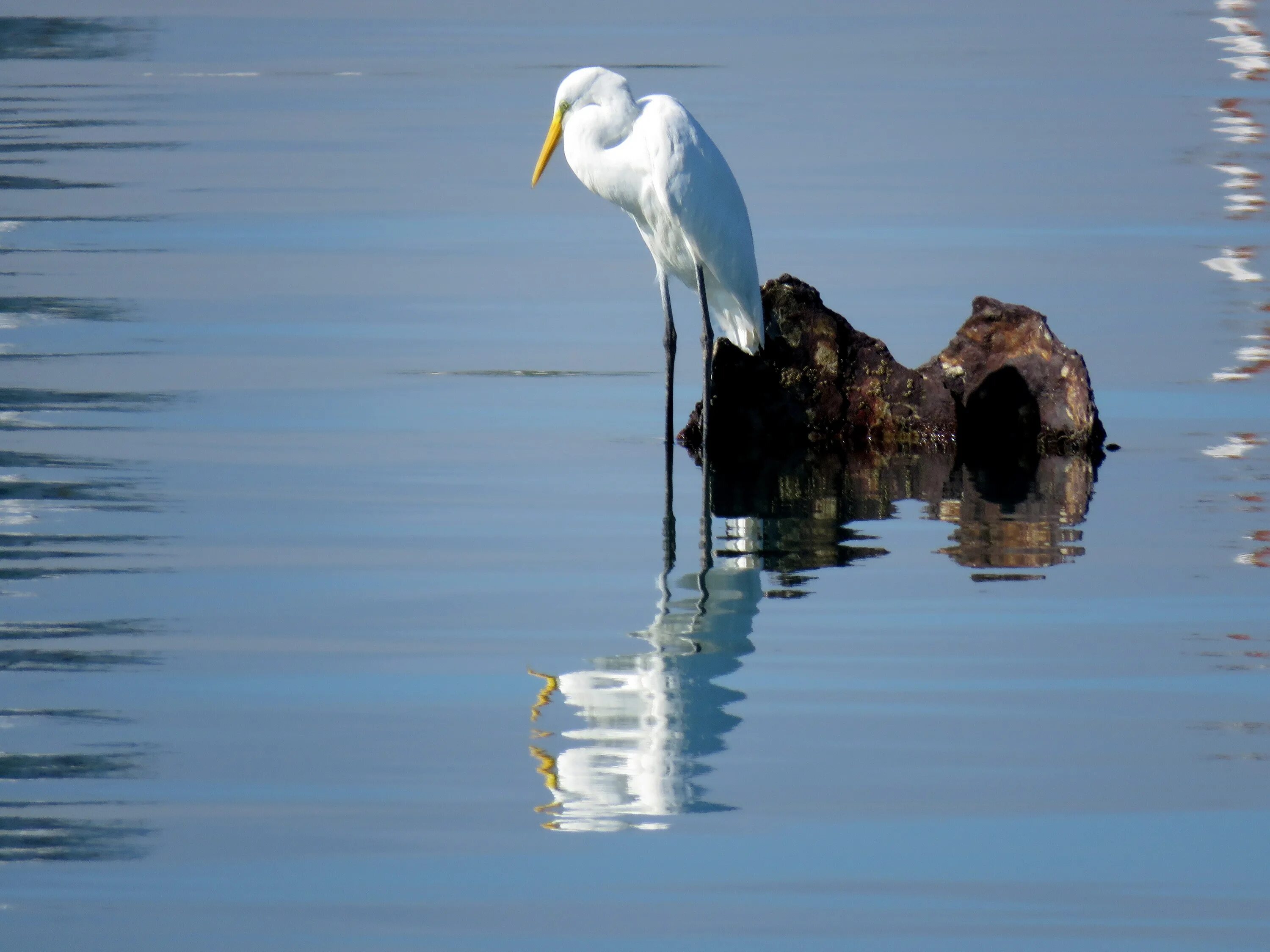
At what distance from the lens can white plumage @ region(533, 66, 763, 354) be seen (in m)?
9.56

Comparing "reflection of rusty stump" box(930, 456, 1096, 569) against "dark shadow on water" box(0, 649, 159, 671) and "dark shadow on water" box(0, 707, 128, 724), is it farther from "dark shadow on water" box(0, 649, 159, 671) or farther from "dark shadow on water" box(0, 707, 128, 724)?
"dark shadow on water" box(0, 707, 128, 724)

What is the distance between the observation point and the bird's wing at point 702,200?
9.54 metres

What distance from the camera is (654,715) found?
18.7 ft

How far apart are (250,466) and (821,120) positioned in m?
12.5

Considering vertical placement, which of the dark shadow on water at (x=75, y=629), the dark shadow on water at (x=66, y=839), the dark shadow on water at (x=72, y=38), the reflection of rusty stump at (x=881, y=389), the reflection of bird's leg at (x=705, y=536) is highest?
the dark shadow on water at (x=72, y=38)

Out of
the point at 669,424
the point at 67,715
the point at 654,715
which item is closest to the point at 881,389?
the point at 669,424

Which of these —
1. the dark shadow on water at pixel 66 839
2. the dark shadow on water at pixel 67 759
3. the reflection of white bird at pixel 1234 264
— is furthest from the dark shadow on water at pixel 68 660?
the reflection of white bird at pixel 1234 264

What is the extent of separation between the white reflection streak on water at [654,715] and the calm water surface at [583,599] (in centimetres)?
2

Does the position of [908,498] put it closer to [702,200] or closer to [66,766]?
[702,200]

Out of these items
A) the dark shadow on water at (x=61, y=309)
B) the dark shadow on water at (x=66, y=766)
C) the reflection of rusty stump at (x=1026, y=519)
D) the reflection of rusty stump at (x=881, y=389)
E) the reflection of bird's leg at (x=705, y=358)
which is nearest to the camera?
the dark shadow on water at (x=66, y=766)

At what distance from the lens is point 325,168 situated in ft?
60.2

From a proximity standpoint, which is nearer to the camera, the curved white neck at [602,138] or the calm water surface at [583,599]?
the calm water surface at [583,599]

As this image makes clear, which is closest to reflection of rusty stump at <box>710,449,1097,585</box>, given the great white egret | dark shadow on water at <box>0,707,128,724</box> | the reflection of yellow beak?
the great white egret

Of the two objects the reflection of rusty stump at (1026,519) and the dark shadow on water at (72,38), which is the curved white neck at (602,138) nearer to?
the reflection of rusty stump at (1026,519)
